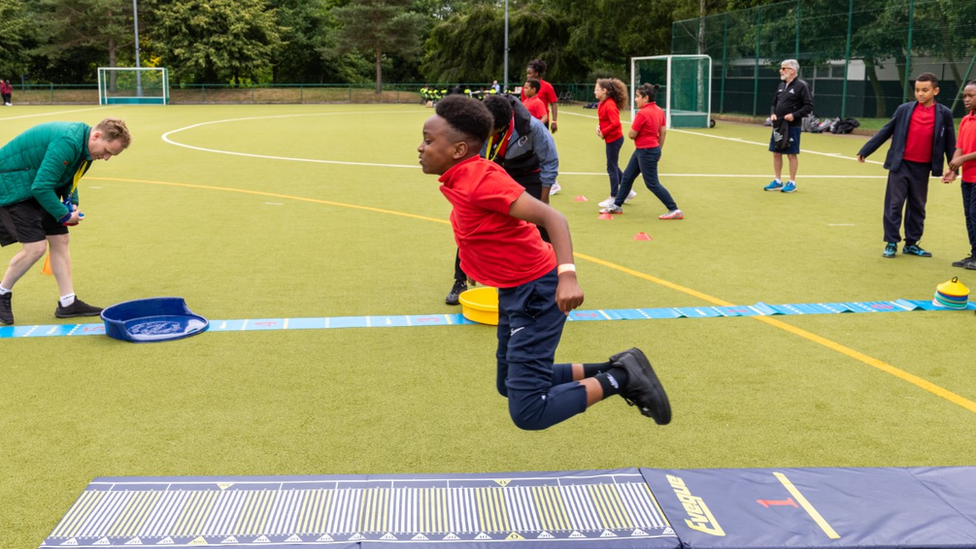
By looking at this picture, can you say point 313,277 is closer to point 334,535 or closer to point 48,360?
point 48,360

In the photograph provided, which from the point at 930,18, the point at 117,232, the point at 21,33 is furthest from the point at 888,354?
the point at 21,33

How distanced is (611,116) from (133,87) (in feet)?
152

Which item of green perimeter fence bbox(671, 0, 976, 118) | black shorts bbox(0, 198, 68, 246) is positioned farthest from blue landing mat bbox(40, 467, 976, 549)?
green perimeter fence bbox(671, 0, 976, 118)

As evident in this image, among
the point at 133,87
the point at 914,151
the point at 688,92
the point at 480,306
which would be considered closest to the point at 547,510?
the point at 480,306

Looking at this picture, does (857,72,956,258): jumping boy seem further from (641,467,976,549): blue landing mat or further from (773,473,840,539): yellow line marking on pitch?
(773,473,840,539): yellow line marking on pitch

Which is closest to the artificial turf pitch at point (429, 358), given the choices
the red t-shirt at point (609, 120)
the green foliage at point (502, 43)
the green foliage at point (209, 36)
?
the red t-shirt at point (609, 120)

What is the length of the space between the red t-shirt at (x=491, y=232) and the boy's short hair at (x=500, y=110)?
2292 mm

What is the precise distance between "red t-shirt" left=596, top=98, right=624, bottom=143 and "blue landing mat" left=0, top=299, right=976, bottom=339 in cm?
538

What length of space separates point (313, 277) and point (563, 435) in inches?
175

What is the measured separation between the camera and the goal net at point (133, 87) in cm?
5156

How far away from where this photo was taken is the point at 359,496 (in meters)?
4.23

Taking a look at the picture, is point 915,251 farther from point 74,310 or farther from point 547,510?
point 74,310

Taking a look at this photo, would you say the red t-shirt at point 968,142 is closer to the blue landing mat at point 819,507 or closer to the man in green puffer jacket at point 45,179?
the blue landing mat at point 819,507

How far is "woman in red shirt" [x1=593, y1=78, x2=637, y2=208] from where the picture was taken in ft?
40.6
